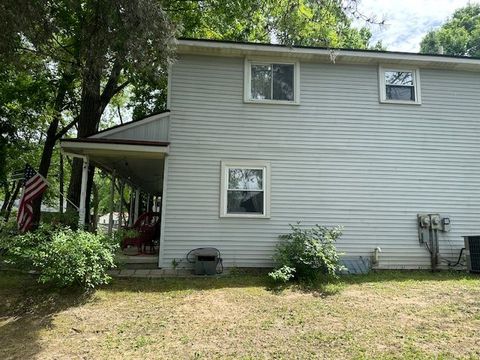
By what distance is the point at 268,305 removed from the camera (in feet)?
20.0

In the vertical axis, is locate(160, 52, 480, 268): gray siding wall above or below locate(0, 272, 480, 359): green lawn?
above

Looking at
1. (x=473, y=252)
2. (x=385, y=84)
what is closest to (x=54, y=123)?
(x=385, y=84)

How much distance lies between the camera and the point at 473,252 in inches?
336

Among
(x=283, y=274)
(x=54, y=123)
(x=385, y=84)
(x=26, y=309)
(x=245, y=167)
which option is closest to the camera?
(x=26, y=309)

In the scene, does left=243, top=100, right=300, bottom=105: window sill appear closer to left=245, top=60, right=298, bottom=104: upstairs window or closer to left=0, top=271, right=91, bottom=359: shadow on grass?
left=245, top=60, right=298, bottom=104: upstairs window

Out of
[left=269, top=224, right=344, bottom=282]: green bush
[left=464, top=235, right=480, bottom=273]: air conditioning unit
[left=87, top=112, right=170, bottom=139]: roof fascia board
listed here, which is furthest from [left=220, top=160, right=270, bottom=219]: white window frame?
[left=464, top=235, right=480, bottom=273]: air conditioning unit

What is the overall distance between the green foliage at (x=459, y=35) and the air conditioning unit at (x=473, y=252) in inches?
1004

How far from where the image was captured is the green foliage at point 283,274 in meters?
7.09

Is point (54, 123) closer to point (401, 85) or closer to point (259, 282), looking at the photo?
point (259, 282)

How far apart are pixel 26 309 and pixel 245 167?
206 inches

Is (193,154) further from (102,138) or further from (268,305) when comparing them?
(268,305)

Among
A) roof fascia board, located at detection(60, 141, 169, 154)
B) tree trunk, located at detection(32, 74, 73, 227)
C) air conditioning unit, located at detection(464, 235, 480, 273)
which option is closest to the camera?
roof fascia board, located at detection(60, 141, 169, 154)

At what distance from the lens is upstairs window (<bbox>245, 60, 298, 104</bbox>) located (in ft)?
30.0

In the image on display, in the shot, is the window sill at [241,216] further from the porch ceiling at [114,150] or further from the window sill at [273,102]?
the window sill at [273,102]
